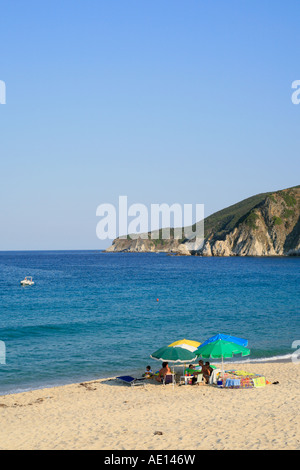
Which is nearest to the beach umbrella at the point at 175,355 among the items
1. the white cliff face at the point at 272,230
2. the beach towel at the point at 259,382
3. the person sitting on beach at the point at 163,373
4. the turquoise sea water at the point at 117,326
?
the person sitting on beach at the point at 163,373

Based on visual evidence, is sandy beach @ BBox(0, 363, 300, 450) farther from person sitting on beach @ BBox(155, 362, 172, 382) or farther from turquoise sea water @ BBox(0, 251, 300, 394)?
turquoise sea water @ BBox(0, 251, 300, 394)

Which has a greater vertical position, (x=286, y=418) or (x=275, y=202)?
(x=275, y=202)

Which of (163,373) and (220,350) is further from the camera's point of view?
(163,373)

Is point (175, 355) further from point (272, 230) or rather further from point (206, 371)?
point (272, 230)

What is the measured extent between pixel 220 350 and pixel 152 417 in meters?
6.03

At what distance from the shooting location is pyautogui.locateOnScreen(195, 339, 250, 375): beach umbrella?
20562mm

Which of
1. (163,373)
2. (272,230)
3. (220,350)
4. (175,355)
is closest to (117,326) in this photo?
(163,373)

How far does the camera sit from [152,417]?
15.7 meters

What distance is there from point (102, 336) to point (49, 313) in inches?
510

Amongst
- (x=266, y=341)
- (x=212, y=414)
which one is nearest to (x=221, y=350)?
(x=212, y=414)

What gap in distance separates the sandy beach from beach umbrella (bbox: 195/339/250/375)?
4.96ft

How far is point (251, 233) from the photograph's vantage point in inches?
7008

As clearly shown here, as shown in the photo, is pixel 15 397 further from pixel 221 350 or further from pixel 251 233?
pixel 251 233
